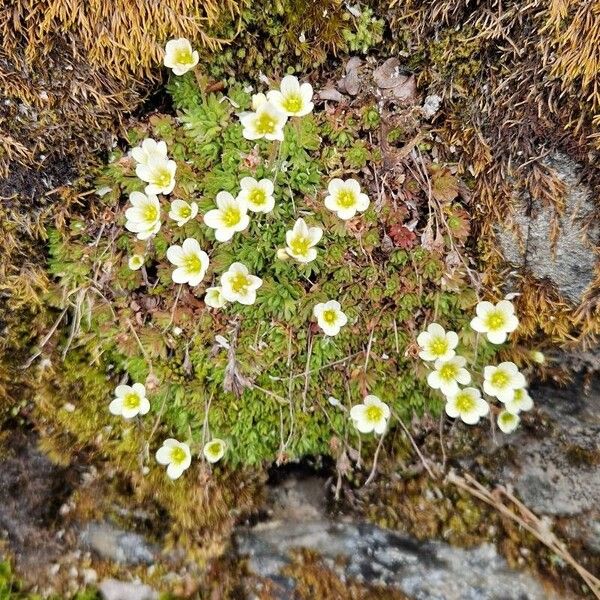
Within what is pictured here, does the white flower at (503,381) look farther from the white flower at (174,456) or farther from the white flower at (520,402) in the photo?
the white flower at (174,456)

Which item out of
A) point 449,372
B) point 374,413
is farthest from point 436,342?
point 374,413

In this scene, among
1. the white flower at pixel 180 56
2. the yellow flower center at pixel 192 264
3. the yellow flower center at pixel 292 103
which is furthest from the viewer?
the yellow flower center at pixel 192 264

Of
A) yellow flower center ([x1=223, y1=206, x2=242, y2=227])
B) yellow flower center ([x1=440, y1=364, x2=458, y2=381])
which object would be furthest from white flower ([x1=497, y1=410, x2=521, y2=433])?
yellow flower center ([x1=223, y1=206, x2=242, y2=227])

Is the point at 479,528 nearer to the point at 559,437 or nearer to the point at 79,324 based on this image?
the point at 559,437

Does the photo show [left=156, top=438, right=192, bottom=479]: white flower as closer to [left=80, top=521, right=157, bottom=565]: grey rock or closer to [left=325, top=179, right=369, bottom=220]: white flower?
[left=80, top=521, right=157, bottom=565]: grey rock

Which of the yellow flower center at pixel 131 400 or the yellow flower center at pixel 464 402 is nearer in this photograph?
the yellow flower center at pixel 464 402

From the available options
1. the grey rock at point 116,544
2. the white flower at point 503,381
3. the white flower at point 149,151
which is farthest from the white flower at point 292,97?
the grey rock at point 116,544

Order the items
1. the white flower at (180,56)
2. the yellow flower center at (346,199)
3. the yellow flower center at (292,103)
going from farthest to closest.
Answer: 1. the yellow flower center at (346,199)
2. the yellow flower center at (292,103)
3. the white flower at (180,56)
